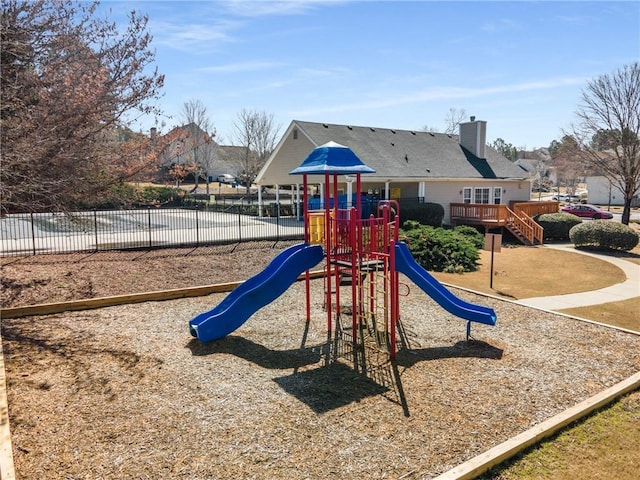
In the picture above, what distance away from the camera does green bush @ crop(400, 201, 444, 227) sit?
26172mm

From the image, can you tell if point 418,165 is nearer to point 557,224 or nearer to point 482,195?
point 482,195

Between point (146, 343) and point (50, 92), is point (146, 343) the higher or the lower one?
the lower one

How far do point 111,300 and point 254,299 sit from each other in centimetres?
458

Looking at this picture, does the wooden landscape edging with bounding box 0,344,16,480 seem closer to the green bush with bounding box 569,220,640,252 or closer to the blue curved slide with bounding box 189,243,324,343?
the blue curved slide with bounding box 189,243,324,343

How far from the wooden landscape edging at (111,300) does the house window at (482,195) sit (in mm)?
22870

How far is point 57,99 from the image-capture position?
8.62m

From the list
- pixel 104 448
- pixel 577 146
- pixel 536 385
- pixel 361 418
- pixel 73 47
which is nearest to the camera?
pixel 104 448

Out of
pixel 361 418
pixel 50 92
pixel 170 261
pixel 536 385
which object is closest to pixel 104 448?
pixel 361 418

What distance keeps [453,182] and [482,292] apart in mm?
17728

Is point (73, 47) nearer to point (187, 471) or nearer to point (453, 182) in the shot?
point (187, 471)

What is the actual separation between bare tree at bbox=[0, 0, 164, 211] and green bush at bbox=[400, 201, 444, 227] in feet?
59.8

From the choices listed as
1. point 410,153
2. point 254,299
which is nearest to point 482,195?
point 410,153

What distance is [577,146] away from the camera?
1303 inches

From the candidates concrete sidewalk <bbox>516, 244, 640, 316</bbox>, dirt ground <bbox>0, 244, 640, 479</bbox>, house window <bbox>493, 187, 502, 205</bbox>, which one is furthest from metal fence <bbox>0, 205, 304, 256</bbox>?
house window <bbox>493, 187, 502, 205</bbox>
